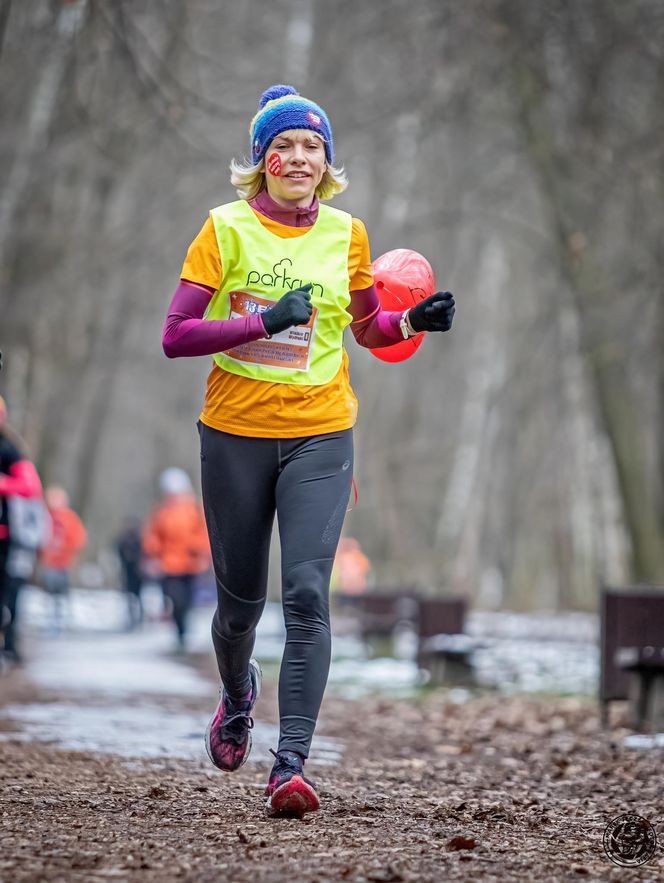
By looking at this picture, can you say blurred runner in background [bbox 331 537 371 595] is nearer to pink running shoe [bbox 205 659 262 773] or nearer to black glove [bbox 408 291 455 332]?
pink running shoe [bbox 205 659 262 773]

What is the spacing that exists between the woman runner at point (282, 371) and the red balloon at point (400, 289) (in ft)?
1.60

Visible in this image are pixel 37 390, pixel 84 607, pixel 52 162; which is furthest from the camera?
pixel 37 390

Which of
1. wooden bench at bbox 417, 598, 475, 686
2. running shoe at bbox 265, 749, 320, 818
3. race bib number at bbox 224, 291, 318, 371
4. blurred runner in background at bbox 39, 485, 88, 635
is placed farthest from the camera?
blurred runner in background at bbox 39, 485, 88, 635

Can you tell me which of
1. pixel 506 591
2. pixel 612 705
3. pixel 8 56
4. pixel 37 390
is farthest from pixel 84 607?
pixel 612 705

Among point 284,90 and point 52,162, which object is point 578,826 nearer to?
point 284,90

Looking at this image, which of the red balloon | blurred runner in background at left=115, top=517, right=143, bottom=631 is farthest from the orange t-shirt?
blurred runner in background at left=115, top=517, right=143, bottom=631

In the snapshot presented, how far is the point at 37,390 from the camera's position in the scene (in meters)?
31.5

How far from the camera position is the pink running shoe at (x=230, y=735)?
5.60 metres

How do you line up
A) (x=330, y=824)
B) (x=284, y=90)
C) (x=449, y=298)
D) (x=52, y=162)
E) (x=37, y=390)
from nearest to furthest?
(x=330, y=824)
(x=449, y=298)
(x=284, y=90)
(x=52, y=162)
(x=37, y=390)

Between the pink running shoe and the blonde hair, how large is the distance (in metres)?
1.82

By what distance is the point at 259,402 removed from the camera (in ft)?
17.1

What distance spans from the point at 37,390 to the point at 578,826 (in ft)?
90.3

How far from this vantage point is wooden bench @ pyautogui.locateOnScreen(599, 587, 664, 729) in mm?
9164

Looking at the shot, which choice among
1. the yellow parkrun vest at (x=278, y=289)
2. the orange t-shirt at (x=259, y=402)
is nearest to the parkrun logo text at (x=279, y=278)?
the yellow parkrun vest at (x=278, y=289)
